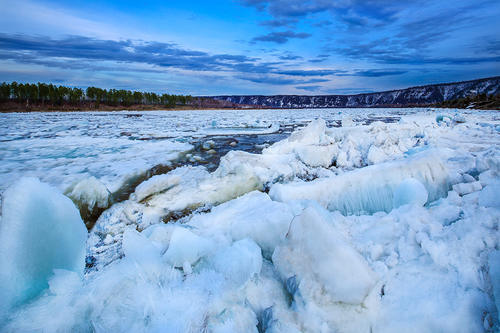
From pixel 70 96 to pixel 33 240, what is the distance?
63524mm

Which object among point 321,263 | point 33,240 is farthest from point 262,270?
point 33,240

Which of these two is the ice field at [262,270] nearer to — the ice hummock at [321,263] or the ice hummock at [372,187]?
the ice hummock at [321,263]

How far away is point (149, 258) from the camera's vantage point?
1.48 m

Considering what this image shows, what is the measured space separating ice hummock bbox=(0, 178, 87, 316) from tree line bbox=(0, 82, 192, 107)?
187ft

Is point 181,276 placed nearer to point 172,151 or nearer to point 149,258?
point 149,258

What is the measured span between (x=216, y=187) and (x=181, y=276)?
2074 millimetres

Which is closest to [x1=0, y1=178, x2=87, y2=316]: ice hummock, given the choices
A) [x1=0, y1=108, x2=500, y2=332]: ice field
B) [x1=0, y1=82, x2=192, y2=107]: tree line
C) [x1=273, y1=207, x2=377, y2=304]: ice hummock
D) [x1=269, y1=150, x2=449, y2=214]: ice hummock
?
[x1=0, y1=108, x2=500, y2=332]: ice field

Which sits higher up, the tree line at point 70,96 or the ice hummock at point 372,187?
the tree line at point 70,96

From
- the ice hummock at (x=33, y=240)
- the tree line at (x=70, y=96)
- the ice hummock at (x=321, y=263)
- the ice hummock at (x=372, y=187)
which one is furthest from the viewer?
the tree line at (x=70, y=96)

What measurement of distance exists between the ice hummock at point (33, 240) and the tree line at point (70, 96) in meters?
56.9

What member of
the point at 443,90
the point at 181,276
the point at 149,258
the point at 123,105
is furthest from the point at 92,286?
the point at 443,90

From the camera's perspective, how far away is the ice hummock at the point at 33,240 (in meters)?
1.15

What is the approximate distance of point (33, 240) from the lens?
1.26m

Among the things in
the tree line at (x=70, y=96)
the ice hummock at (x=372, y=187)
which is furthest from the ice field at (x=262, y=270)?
the tree line at (x=70, y=96)
